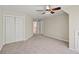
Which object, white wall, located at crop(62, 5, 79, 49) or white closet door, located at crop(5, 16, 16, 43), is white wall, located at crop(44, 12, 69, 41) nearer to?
white wall, located at crop(62, 5, 79, 49)

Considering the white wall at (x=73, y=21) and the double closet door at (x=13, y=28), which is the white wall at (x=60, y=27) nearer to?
the white wall at (x=73, y=21)

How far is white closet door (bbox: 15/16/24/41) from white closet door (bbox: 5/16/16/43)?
345mm

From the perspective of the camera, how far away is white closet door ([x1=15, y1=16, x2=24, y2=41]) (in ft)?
22.4

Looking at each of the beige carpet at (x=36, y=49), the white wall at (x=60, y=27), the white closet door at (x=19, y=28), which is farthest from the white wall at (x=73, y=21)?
the white closet door at (x=19, y=28)

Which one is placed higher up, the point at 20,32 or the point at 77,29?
the point at 77,29

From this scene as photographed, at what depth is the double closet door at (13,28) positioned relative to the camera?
604 cm

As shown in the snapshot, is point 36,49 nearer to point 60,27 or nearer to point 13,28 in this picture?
point 13,28

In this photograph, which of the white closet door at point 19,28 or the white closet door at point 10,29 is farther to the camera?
the white closet door at point 19,28
